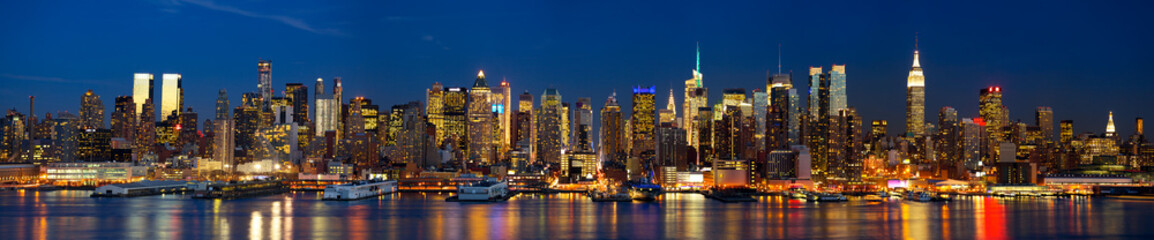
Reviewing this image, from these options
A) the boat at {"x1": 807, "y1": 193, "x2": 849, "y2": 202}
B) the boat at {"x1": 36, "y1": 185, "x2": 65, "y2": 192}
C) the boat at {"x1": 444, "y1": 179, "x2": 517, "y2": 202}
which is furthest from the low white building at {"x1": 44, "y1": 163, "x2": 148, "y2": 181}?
the boat at {"x1": 807, "y1": 193, "x2": 849, "y2": 202}

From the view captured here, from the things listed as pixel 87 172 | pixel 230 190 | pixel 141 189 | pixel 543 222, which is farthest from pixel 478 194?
pixel 87 172

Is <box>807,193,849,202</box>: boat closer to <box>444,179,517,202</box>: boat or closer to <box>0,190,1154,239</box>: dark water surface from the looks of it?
<box>0,190,1154,239</box>: dark water surface

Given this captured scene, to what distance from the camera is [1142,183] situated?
16575 cm

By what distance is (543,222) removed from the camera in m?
69.2

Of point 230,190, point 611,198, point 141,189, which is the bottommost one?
point 611,198

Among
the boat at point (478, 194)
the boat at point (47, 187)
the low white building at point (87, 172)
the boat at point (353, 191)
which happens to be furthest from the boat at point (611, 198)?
the low white building at point (87, 172)

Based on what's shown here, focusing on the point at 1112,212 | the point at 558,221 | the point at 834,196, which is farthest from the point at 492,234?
the point at 834,196

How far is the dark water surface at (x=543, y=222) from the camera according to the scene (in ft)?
193

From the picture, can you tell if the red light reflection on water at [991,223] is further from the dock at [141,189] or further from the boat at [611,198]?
the dock at [141,189]

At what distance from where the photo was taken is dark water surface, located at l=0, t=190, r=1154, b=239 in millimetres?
58781

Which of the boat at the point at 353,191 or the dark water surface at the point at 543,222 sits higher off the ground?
the boat at the point at 353,191

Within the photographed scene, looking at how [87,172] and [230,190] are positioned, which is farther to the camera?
[87,172]

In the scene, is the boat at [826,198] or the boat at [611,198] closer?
the boat at [611,198]

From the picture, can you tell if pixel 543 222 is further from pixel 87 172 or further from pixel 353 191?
pixel 87 172
